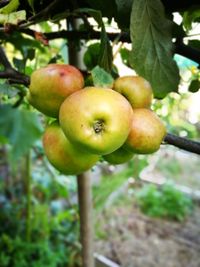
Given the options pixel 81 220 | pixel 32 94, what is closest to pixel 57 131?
pixel 32 94

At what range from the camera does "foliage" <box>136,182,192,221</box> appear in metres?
2.16

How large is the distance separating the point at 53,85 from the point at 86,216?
1.75 feet

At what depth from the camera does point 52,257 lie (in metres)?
1.54

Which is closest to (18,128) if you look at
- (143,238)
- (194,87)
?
(143,238)

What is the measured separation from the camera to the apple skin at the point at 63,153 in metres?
0.41

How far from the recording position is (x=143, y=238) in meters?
1.91

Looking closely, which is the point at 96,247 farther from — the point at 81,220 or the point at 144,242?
the point at 81,220

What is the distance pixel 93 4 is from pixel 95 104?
147mm

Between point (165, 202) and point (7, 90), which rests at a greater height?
point (7, 90)

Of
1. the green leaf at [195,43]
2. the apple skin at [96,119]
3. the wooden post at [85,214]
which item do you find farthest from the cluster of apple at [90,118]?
the wooden post at [85,214]

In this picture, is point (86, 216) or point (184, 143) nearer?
point (184, 143)

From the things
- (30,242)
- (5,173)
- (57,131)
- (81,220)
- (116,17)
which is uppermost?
(116,17)

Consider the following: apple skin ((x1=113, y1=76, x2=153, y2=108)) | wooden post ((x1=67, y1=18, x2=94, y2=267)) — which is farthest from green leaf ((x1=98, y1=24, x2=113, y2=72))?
wooden post ((x1=67, y1=18, x2=94, y2=267))

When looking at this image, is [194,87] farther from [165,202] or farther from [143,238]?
[165,202]
